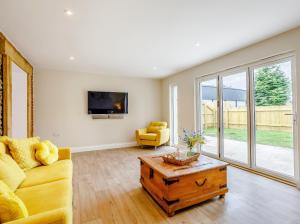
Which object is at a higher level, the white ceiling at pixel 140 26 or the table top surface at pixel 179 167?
the white ceiling at pixel 140 26

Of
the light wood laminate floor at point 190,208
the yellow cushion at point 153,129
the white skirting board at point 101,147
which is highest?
the yellow cushion at point 153,129

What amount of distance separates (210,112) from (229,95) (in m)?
0.69

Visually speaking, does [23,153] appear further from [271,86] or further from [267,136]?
[271,86]

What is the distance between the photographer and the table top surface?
6.42 ft

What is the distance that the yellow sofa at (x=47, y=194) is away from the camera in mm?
1020

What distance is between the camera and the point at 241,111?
3562 mm

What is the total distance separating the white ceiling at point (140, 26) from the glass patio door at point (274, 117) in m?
0.69

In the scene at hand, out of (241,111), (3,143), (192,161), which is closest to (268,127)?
(241,111)

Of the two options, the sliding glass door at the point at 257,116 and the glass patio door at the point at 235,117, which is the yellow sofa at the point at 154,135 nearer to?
the sliding glass door at the point at 257,116

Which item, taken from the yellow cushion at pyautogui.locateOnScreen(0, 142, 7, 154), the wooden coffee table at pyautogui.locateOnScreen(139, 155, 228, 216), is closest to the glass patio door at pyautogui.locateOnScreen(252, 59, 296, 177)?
the wooden coffee table at pyautogui.locateOnScreen(139, 155, 228, 216)

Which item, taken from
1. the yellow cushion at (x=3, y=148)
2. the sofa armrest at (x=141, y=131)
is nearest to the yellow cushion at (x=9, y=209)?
the yellow cushion at (x=3, y=148)

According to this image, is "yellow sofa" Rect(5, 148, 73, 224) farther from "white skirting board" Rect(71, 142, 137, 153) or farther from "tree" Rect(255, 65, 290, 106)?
"tree" Rect(255, 65, 290, 106)

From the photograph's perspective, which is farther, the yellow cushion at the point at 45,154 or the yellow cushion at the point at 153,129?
the yellow cushion at the point at 153,129

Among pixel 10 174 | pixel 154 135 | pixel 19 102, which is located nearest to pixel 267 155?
pixel 154 135
